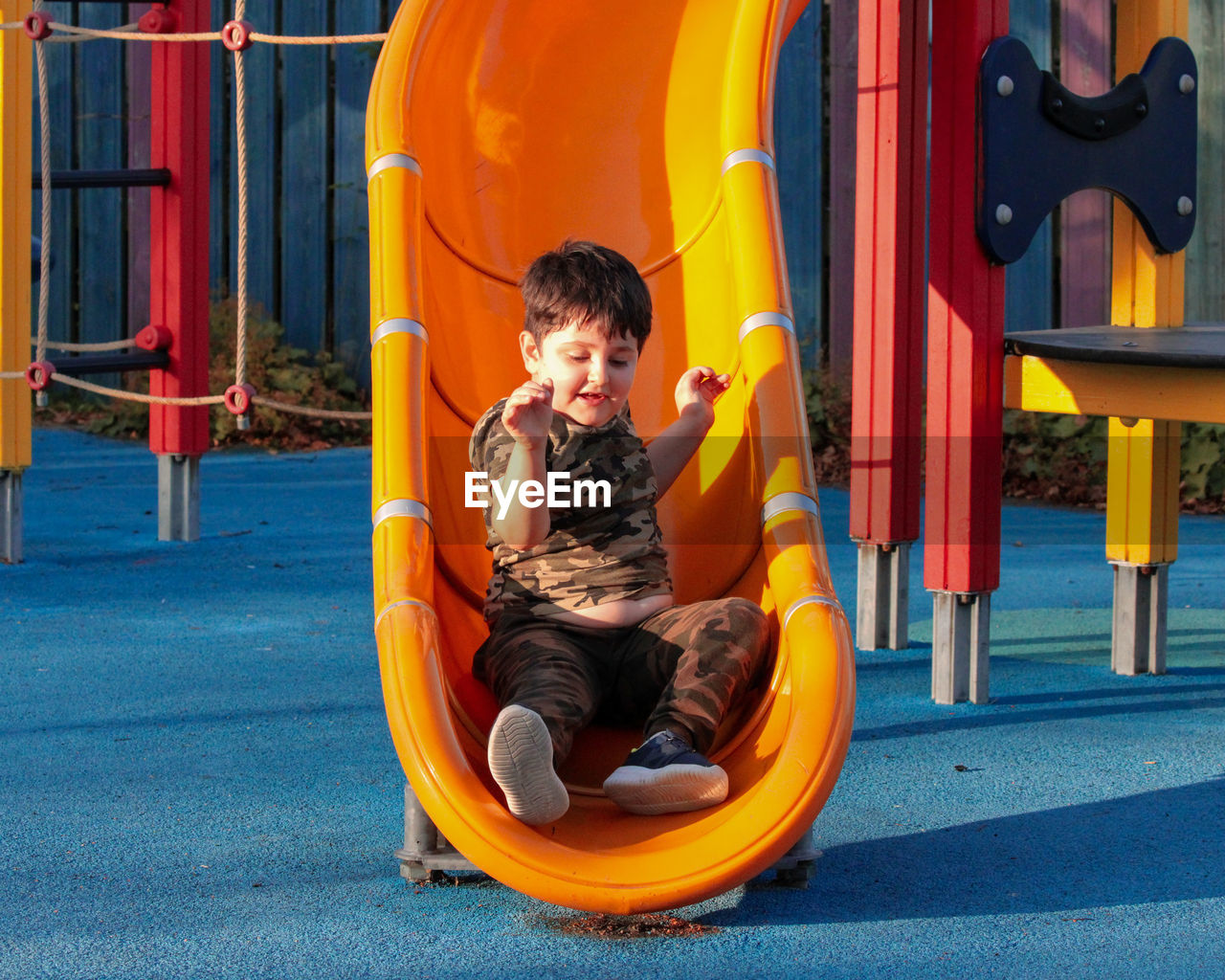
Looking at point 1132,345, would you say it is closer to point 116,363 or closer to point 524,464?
point 524,464

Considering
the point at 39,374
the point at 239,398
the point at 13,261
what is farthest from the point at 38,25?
the point at 239,398

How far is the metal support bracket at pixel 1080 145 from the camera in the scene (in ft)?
9.51

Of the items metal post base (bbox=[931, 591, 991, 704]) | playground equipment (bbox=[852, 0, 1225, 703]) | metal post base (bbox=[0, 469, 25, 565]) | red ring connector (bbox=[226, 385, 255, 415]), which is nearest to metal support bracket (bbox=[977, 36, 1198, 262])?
playground equipment (bbox=[852, 0, 1225, 703])

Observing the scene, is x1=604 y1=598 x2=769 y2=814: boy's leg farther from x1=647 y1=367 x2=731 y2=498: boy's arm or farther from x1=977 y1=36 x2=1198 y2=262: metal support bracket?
x1=977 y1=36 x2=1198 y2=262: metal support bracket

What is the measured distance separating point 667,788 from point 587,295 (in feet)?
2.64

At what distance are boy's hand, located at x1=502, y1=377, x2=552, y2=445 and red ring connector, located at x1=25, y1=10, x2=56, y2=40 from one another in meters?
2.69

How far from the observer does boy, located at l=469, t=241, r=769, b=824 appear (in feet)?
6.44

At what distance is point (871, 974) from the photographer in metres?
1.69

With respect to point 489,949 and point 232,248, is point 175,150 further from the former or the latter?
point 489,949

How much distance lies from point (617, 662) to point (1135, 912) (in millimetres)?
785

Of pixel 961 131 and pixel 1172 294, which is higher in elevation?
pixel 961 131

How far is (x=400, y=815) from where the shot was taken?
226cm

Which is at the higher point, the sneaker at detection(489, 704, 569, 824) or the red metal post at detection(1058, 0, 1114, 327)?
the red metal post at detection(1058, 0, 1114, 327)

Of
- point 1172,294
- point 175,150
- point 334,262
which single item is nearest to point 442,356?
point 1172,294
